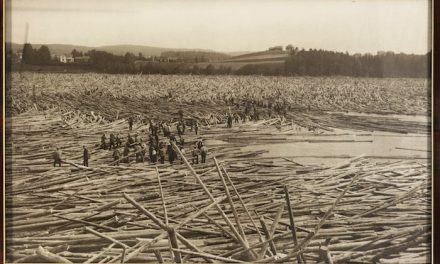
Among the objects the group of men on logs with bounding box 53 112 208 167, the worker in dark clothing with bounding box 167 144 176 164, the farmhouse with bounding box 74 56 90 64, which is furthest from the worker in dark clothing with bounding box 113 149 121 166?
the farmhouse with bounding box 74 56 90 64

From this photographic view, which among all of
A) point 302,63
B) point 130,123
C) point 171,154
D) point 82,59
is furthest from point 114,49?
point 302,63

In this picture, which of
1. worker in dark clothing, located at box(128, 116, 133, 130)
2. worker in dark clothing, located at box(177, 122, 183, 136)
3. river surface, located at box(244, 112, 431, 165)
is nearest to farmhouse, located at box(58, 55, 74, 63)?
worker in dark clothing, located at box(128, 116, 133, 130)

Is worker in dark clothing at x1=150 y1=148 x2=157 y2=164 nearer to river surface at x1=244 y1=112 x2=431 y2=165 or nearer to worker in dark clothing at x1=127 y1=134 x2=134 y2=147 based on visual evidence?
worker in dark clothing at x1=127 y1=134 x2=134 y2=147

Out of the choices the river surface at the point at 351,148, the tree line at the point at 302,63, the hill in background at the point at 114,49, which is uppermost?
the hill in background at the point at 114,49

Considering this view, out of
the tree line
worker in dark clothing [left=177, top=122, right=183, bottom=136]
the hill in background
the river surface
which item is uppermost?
the hill in background

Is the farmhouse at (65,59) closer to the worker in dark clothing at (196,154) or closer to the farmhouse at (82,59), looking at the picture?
the farmhouse at (82,59)

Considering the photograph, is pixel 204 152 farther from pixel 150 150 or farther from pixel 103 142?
pixel 103 142

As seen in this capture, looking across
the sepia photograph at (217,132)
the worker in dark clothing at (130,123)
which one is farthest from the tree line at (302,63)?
the worker in dark clothing at (130,123)

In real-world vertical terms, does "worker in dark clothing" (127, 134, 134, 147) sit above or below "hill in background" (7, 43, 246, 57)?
below

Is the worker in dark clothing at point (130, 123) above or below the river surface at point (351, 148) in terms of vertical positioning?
above
